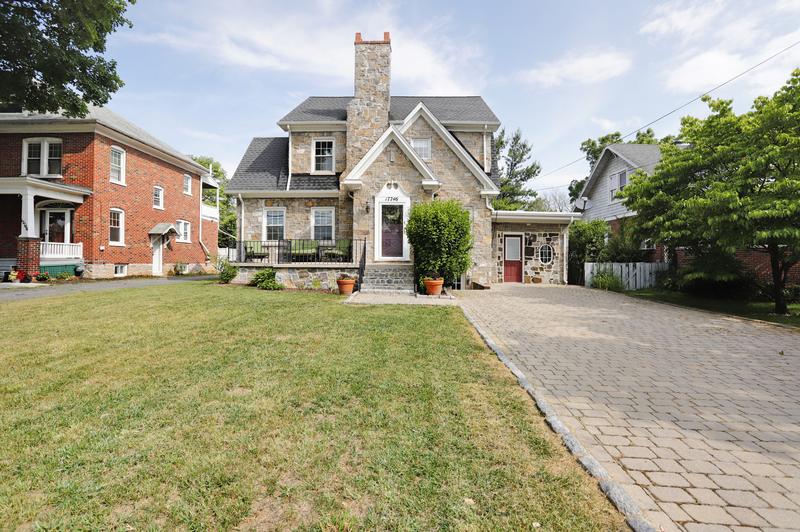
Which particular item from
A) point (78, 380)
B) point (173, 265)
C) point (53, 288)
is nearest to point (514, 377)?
point (78, 380)

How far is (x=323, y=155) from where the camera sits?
55.5ft

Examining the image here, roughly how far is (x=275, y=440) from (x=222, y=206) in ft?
172

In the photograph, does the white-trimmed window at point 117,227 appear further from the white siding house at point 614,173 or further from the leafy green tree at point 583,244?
the white siding house at point 614,173

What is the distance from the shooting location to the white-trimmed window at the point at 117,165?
59.0ft

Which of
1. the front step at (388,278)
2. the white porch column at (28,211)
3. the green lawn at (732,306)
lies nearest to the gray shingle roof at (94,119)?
the white porch column at (28,211)

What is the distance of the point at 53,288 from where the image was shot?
1303cm

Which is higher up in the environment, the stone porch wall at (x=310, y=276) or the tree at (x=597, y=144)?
the tree at (x=597, y=144)

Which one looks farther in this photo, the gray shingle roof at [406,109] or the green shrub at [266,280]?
the gray shingle roof at [406,109]

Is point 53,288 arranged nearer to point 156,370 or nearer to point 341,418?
point 156,370

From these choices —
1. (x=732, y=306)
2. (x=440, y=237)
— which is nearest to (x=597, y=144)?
(x=732, y=306)

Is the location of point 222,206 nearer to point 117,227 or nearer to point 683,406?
point 117,227

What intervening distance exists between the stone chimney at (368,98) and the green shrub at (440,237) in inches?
208

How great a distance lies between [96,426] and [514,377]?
13.7ft

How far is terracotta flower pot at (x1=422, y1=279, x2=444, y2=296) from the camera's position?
39.2ft
